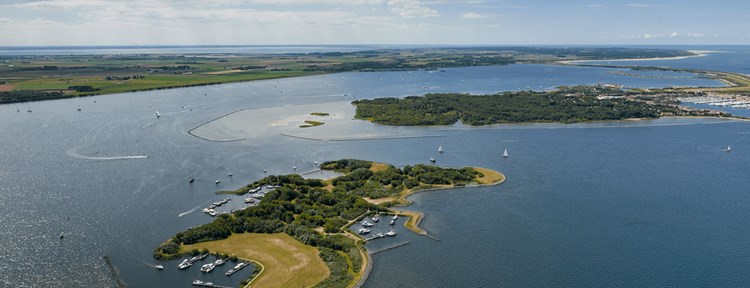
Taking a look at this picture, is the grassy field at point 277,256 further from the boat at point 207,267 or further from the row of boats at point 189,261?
the boat at point 207,267

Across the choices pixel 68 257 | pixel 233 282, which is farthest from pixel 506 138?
pixel 68 257

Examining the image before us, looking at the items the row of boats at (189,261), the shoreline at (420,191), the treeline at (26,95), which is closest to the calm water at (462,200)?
the row of boats at (189,261)

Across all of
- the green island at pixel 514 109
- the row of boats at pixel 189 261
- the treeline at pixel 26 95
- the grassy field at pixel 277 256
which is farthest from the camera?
the treeline at pixel 26 95

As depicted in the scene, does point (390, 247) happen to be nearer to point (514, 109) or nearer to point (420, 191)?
point (420, 191)

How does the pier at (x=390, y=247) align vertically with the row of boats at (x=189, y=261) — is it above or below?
below

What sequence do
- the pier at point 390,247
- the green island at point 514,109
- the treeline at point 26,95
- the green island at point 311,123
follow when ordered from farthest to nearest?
the treeline at point 26,95 < the green island at point 514,109 < the green island at point 311,123 < the pier at point 390,247

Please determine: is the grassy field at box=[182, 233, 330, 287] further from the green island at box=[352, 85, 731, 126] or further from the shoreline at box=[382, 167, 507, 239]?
the green island at box=[352, 85, 731, 126]
